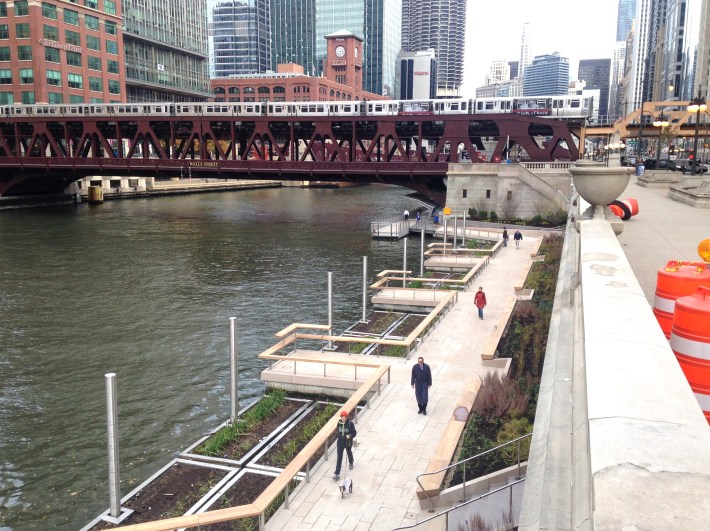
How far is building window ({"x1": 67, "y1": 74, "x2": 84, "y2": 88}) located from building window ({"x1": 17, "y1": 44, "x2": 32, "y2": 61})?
6508 millimetres

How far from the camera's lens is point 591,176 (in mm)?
14242

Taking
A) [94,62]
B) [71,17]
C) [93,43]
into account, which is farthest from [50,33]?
[94,62]

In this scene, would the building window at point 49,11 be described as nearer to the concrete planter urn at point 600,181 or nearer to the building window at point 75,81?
the building window at point 75,81

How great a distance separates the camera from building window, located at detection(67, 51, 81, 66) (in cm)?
10469

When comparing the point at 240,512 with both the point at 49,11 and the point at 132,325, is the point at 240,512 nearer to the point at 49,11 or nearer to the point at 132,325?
the point at 132,325

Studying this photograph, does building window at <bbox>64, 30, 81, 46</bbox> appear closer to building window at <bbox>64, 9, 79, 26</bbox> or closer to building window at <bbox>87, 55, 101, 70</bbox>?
building window at <bbox>64, 9, 79, 26</bbox>

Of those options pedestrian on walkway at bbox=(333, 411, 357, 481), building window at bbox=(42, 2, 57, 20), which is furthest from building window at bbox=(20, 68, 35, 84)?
pedestrian on walkway at bbox=(333, 411, 357, 481)

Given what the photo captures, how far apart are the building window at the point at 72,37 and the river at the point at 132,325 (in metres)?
49.5

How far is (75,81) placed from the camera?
106500 millimetres

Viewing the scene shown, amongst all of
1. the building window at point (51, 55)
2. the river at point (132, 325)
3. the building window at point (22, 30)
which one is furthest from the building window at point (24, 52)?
the river at point (132, 325)

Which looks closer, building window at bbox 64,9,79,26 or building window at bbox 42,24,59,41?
building window at bbox 42,24,59,41

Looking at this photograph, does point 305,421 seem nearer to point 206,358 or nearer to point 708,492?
point 206,358

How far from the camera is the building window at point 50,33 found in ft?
327

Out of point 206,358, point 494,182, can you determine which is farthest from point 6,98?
point 206,358
